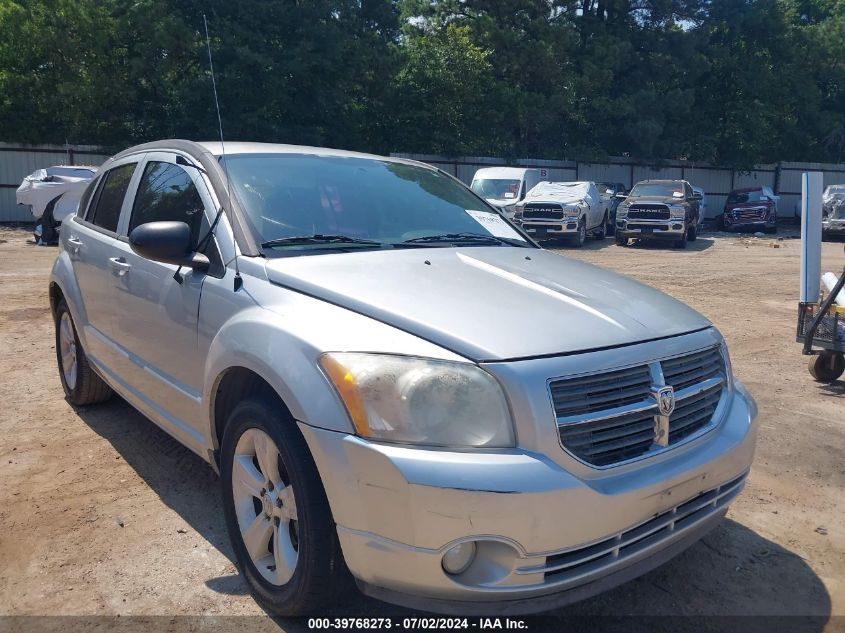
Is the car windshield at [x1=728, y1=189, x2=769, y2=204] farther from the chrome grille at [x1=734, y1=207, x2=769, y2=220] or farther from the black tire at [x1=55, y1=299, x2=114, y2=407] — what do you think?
the black tire at [x1=55, y1=299, x2=114, y2=407]

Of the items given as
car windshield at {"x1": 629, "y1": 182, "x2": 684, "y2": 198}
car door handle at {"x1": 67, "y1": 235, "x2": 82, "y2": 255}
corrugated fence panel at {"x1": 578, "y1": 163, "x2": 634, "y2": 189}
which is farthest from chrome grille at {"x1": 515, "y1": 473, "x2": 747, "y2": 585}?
corrugated fence panel at {"x1": 578, "y1": 163, "x2": 634, "y2": 189}

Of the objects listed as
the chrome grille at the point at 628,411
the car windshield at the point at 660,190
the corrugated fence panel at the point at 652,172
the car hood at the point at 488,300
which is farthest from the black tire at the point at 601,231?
the chrome grille at the point at 628,411

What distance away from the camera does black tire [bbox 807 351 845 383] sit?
6148 millimetres

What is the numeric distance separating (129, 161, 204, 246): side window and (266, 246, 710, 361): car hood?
0.76m

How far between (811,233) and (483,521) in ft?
16.4

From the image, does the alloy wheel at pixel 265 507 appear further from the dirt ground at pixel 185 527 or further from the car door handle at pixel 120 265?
the car door handle at pixel 120 265

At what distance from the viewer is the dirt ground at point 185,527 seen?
2938 millimetres

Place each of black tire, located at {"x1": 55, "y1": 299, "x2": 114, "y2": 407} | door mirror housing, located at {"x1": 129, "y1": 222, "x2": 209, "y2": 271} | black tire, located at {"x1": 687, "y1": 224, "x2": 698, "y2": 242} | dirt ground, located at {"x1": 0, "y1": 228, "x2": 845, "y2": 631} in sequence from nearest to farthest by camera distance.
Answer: dirt ground, located at {"x1": 0, "y1": 228, "x2": 845, "y2": 631}
door mirror housing, located at {"x1": 129, "y1": 222, "x2": 209, "y2": 271}
black tire, located at {"x1": 55, "y1": 299, "x2": 114, "y2": 407}
black tire, located at {"x1": 687, "y1": 224, "x2": 698, "y2": 242}

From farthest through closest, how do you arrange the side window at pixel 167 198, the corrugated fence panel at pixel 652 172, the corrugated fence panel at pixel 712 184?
the corrugated fence panel at pixel 712 184, the corrugated fence panel at pixel 652 172, the side window at pixel 167 198

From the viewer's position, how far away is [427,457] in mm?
2238

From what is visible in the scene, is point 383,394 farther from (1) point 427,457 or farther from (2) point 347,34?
(2) point 347,34

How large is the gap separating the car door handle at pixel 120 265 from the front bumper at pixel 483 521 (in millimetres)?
2002

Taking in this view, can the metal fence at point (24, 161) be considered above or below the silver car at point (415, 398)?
above

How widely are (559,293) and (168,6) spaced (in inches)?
905
